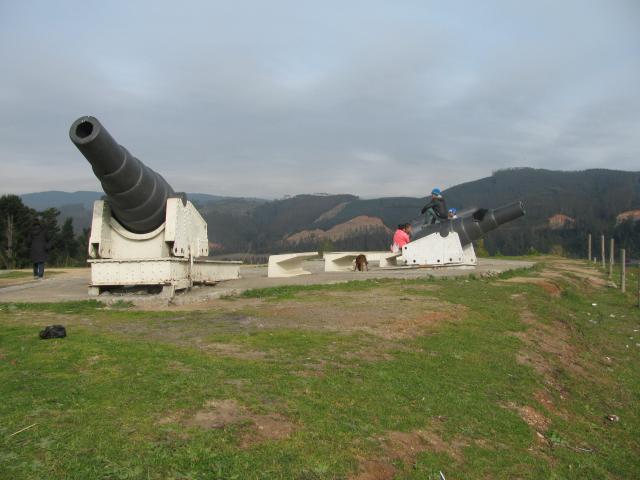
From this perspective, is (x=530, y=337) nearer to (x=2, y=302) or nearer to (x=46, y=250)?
(x=2, y=302)

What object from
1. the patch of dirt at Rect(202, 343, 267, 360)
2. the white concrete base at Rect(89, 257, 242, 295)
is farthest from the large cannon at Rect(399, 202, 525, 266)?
the patch of dirt at Rect(202, 343, 267, 360)

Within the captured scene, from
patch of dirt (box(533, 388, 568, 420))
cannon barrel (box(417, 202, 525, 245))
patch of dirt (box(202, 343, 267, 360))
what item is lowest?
patch of dirt (box(533, 388, 568, 420))

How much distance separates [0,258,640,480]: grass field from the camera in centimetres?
328

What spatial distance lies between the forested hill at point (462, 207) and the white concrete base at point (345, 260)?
4198 mm

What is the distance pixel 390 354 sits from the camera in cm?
600

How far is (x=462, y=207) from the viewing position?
223 feet

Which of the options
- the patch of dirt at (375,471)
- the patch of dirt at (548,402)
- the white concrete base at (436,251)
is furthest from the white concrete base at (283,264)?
the patch of dirt at (375,471)

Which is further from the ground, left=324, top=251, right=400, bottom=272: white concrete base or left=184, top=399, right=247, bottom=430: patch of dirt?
left=324, top=251, right=400, bottom=272: white concrete base

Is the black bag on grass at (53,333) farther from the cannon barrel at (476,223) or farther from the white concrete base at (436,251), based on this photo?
the cannon barrel at (476,223)

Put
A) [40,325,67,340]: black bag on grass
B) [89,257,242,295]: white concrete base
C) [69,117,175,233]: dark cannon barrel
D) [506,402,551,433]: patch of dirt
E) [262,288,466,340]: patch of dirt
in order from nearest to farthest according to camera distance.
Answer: [506,402,551,433]: patch of dirt → [40,325,67,340]: black bag on grass → [262,288,466,340]: patch of dirt → [69,117,175,233]: dark cannon barrel → [89,257,242,295]: white concrete base

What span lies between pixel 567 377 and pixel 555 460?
2760 mm

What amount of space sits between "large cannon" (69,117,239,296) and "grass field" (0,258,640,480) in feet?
3.99

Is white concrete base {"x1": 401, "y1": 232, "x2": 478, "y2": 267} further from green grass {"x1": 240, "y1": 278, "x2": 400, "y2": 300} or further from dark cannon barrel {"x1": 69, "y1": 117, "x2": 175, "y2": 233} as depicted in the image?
dark cannon barrel {"x1": 69, "y1": 117, "x2": 175, "y2": 233}

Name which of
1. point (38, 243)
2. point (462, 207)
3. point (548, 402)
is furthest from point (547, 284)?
point (462, 207)
